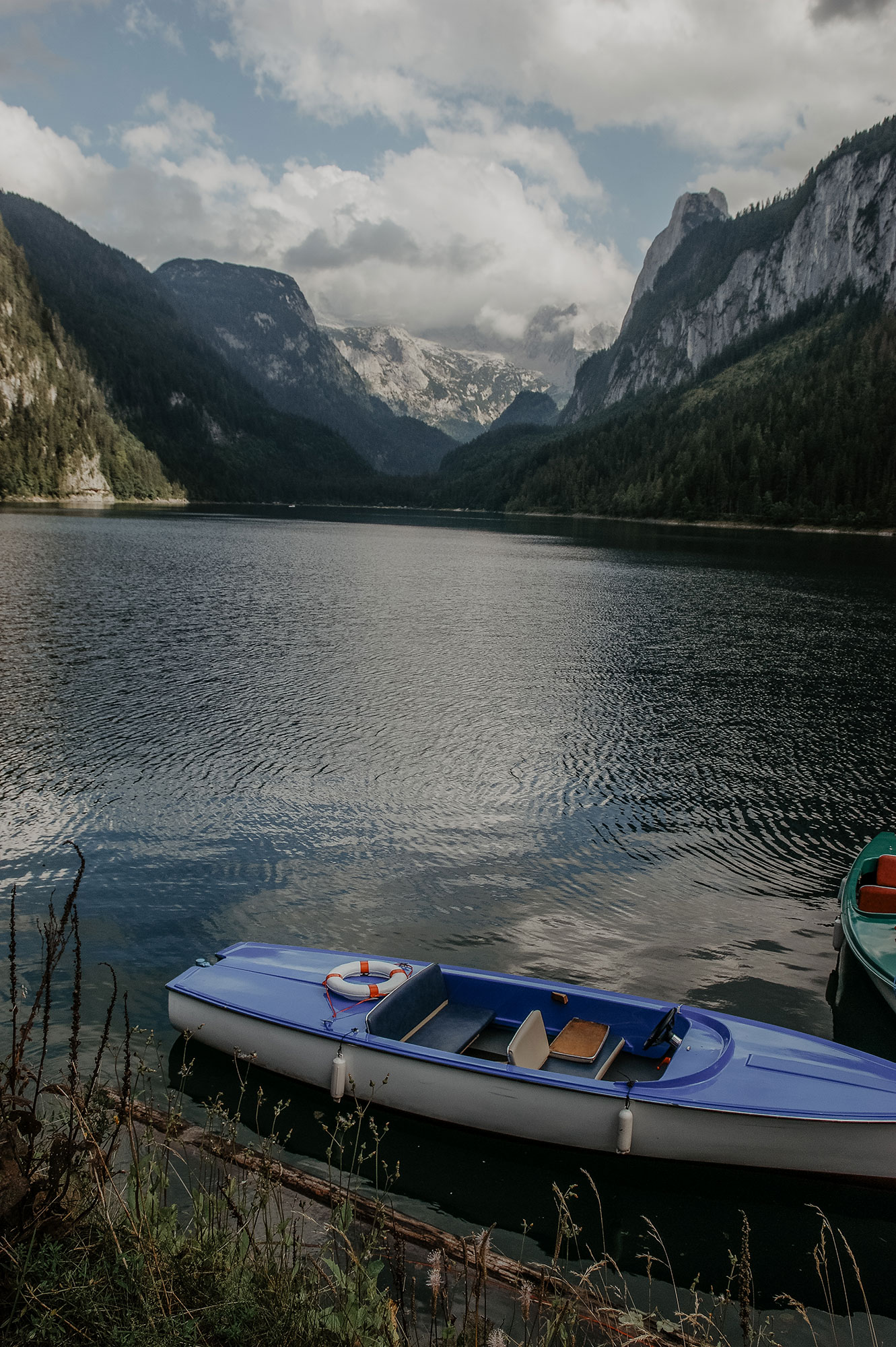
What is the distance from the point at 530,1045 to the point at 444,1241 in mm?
4511

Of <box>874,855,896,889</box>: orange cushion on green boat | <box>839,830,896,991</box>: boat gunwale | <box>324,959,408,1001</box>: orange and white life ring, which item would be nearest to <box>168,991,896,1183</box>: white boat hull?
<box>324,959,408,1001</box>: orange and white life ring

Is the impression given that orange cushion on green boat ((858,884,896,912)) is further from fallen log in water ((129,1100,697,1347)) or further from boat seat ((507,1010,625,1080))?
fallen log in water ((129,1100,697,1347))

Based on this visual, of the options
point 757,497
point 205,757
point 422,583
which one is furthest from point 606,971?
point 757,497

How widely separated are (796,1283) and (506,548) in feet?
415

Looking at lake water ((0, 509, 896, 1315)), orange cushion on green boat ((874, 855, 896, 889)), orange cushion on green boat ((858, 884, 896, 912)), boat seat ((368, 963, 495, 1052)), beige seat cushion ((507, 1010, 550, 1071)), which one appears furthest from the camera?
lake water ((0, 509, 896, 1315))

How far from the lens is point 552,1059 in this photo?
12.3 m

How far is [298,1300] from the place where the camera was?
604cm

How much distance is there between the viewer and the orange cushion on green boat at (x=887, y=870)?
17016 mm

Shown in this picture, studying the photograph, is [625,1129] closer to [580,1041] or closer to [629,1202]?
[629,1202]

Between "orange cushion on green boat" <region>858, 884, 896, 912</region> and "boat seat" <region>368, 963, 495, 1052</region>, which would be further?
"orange cushion on green boat" <region>858, 884, 896, 912</region>

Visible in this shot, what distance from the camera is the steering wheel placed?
39.9ft

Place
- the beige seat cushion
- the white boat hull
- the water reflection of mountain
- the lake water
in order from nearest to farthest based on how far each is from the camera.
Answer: the water reflection of mountain
the white boat hull
the beige seat cushion
the lake water

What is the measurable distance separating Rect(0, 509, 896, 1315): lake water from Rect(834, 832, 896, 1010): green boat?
1.05m

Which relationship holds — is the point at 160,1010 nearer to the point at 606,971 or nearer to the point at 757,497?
the point at 606,971
